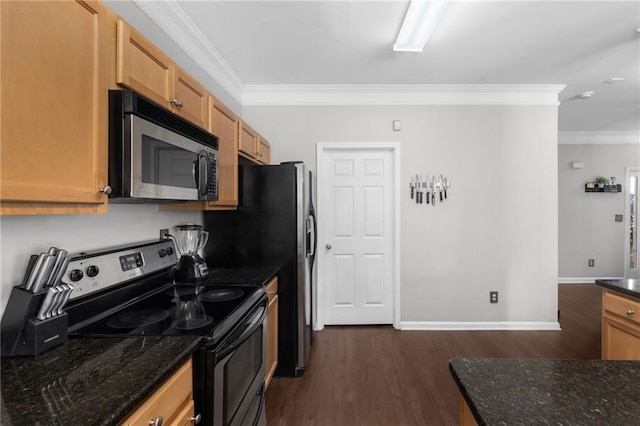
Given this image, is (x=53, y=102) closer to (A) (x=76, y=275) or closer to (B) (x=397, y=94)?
(A) (x=76, y=275)

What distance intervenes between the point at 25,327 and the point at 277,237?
166 centimetres

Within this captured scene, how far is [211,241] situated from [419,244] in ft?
7.36

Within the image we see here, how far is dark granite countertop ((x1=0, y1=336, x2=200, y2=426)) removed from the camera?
2.38 ft

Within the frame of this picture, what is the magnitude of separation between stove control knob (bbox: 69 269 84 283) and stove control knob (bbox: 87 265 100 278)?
0.04 m

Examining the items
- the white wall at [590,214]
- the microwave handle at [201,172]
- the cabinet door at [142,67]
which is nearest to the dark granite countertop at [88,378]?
the microwave handle at [201,172]

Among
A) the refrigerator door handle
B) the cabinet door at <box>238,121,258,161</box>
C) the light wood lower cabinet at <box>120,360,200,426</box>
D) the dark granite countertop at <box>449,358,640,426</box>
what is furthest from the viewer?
the refrigerator door handle

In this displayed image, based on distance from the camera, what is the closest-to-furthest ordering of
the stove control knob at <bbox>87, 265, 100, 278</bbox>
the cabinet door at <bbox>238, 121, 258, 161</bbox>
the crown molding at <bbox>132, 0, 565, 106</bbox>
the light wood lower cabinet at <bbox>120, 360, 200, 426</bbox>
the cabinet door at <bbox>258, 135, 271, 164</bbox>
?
1. the light wood lower cabinet at <bbox>120, 360, 200, 426</bbox>
2. the stove control knob at <bbox>87, 265, 100, 278</bbox>
3. the cabinet door at <bbox>238, 121, 258, 161</bbox>
4. the cabinet door at <bbox>258, 135, 271, 164</bbox>
5. the crown molding at <bbox>132, 0, 565, 106</bbox>

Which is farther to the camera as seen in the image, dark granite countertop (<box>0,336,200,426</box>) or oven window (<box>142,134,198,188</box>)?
oven window (<box>142,134,198,188</box>)

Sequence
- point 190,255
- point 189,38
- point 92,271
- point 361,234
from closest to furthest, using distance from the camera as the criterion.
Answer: point 92,271
point 190,255
point 189,38
point 361,234

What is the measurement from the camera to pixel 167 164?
1383 mm

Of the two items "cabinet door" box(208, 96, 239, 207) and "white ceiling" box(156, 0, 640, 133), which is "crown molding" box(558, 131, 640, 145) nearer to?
"white ceiling" box(156, 0, 640, 133)

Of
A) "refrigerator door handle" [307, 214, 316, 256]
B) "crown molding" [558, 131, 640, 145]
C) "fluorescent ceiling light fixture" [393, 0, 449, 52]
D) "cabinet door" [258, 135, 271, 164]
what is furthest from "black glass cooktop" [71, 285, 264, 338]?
"crown molding" [558, 131, 640, 145]

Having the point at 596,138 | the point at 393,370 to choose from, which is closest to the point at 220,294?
the point at 393,370

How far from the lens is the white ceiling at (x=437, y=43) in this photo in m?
2.10
